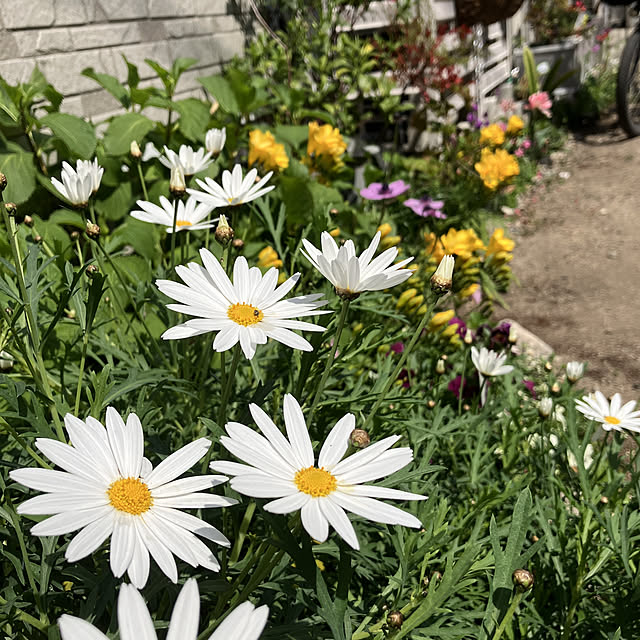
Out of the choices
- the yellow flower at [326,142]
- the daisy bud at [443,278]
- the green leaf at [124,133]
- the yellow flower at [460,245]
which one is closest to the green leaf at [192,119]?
the green leaf at [124,133]

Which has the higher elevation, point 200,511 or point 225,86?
point 225,86

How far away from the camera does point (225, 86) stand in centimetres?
265

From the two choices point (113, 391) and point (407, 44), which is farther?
point (407, 44)

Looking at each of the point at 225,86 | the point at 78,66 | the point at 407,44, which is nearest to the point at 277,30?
the point at 407,44

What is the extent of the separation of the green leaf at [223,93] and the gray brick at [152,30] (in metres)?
0.53

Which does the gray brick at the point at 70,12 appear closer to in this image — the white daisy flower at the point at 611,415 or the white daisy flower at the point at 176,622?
the white daisy flower at the point at 611,415

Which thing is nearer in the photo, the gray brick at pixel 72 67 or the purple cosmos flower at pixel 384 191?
the purple cosmos flower at pixel 384 191

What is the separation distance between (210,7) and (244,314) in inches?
121

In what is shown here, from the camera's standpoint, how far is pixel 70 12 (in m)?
2.47

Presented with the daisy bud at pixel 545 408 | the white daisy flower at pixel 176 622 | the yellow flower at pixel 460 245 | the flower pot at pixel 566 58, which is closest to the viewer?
the white daisy flower at pixel 176 622

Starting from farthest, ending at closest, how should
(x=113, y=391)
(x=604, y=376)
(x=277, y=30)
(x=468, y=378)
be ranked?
(x=277, y=30) < (x=604, y=376) < (x=468, y=378) < (x=113, y=391)

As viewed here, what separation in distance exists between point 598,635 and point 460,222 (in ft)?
7.71

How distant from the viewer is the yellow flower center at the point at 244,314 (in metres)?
0.72

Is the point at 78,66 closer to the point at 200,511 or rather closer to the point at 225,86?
the point at 225,86
